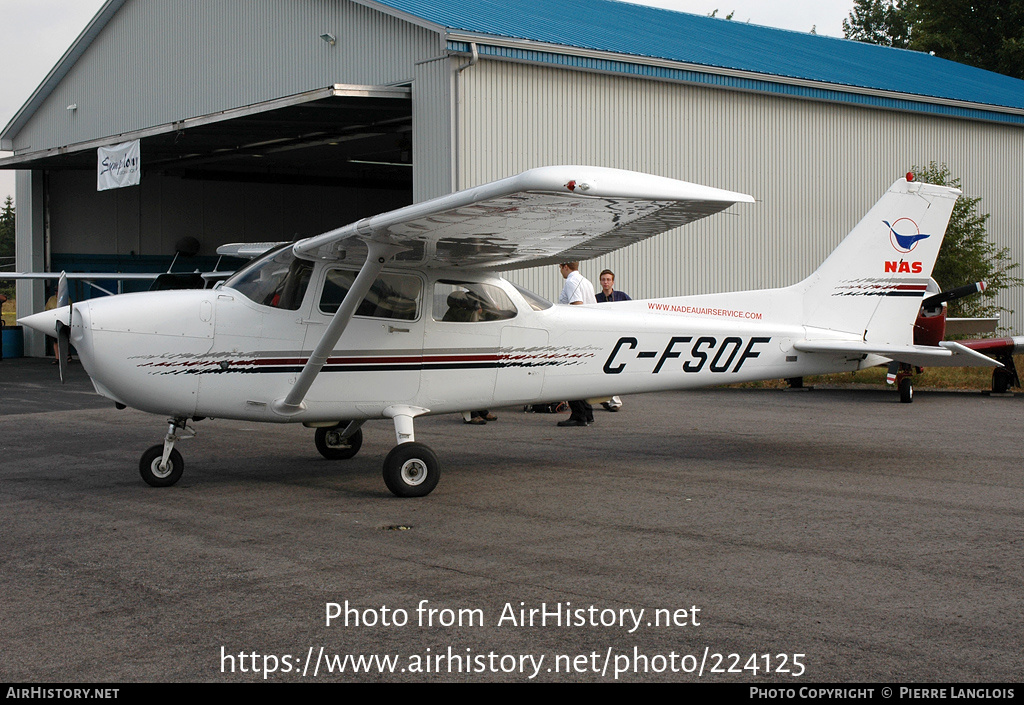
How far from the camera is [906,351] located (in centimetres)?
895

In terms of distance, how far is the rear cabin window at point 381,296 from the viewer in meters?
7.89

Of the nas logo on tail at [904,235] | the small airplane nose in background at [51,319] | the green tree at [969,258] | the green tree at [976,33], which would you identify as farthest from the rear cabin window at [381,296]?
the green tree at [976,33]

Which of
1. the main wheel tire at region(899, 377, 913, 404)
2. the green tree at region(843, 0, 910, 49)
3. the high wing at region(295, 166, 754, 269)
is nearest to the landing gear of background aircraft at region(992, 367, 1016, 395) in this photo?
the main wheel tire at region(899, 377, 913, 404)

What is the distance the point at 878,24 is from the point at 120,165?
6034 centimetres

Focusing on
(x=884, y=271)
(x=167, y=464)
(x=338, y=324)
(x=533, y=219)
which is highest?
(x=533, y=219)

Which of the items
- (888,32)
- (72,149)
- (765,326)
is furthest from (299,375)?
(888,32)

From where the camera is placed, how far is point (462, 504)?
7.24 m

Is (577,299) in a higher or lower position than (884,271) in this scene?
lower

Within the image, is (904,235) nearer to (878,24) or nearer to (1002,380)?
(1002,380)

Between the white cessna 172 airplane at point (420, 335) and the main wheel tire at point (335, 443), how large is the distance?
2 centimetres

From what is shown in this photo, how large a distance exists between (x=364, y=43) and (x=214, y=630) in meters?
15.2

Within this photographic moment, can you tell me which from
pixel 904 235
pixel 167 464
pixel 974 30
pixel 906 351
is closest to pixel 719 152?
pixel 904 235

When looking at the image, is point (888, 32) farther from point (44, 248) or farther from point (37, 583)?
point (37, 583)

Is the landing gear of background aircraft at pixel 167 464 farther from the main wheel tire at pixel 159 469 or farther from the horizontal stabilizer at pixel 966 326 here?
the horizontal stabilizer at pixel 966 326
